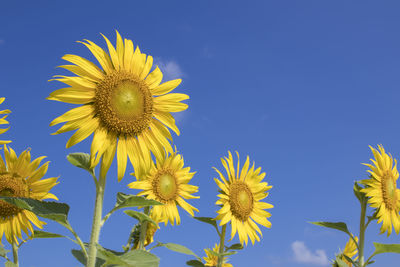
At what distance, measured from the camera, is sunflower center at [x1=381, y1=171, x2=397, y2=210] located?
7406 mm

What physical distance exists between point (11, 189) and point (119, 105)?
242cm

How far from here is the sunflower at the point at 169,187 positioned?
7.23 meters

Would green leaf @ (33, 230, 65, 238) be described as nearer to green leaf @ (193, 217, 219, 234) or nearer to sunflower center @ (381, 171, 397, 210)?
green leaf @ (193, 217, 219, 234)

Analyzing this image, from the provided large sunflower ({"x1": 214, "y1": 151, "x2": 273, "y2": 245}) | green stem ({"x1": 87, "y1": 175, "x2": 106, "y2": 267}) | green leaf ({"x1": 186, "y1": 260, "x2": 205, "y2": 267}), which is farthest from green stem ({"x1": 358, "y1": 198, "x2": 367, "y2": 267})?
green stem ({"x1": 87, "y1": 175, "x2": 106, "y2": 267})

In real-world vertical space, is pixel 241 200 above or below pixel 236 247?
above

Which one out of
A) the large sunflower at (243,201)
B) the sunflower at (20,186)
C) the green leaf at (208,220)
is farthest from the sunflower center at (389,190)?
the sunflower at (20,186)

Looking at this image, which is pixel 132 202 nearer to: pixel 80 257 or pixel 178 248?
pixel 80 257

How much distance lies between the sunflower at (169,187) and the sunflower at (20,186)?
1.62m

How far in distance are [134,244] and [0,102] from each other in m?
3.50

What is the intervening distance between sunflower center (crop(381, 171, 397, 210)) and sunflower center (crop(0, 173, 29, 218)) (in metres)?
6.10

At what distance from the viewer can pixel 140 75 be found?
4785 mm

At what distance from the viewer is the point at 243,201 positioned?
7.51 metres

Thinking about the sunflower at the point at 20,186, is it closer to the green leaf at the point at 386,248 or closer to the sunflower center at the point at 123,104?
the sunflower center at the point at 123,104

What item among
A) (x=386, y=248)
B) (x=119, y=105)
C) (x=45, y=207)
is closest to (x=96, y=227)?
(x=45, y=207)
